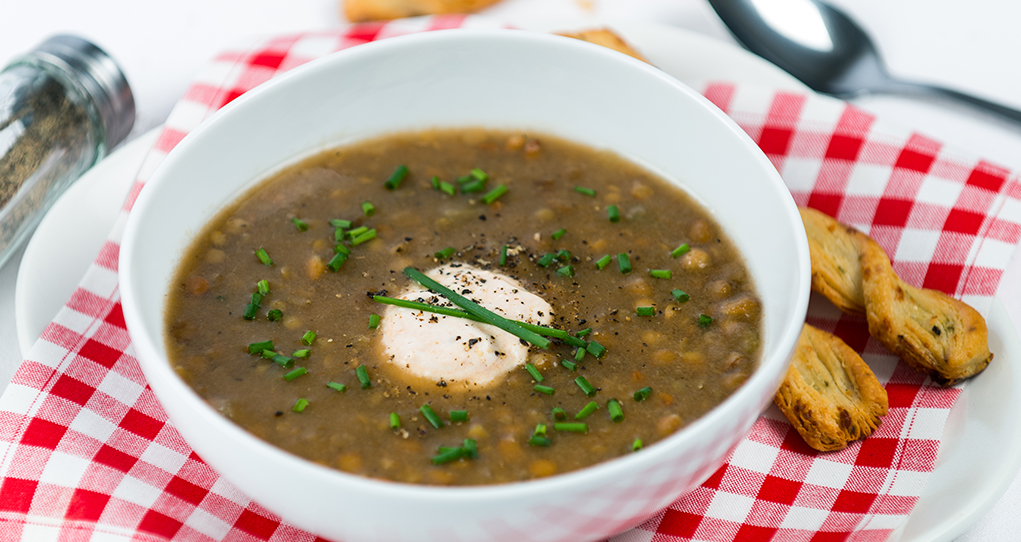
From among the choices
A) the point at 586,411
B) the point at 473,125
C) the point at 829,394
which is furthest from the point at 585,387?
the point at 473,125

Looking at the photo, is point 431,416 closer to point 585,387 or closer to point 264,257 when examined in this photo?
point 585,387

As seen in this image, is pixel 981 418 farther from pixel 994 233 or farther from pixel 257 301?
pixel 257 301

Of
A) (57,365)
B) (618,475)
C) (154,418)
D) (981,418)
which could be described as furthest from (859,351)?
(57,365)

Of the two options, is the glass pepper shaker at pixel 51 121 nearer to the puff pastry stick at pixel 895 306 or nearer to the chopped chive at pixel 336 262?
the chopped chive at pixel 336 262

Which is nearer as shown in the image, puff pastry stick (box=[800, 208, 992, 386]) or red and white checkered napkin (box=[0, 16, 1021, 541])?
red and white checkered napkin (box=[0, 16, 1021, 541])

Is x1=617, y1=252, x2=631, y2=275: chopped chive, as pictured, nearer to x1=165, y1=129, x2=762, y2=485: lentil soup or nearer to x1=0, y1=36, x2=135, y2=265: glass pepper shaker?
x1=165, y1=129, x2=762, y2=485: lentil soup

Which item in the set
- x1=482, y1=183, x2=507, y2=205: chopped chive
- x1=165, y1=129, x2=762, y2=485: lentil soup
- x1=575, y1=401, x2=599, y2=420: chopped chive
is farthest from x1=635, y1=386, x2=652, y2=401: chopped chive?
x1=482, y1=183, x2=507, y2=205: chopped chive
